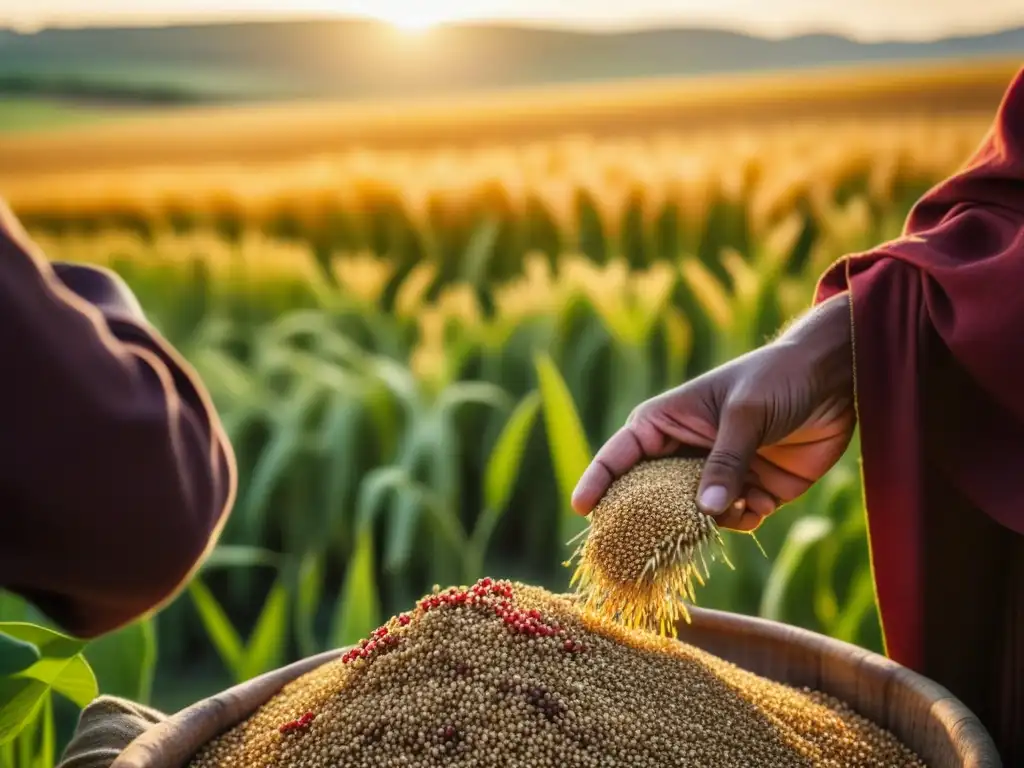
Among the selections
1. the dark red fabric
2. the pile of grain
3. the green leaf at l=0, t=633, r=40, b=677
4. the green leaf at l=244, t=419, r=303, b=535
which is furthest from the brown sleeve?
the green leaf at l=244, t=419, r=303, b=535

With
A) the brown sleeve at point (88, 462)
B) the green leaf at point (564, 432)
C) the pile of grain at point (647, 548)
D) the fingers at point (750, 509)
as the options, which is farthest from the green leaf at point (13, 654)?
the green leaf at point (564, 432)

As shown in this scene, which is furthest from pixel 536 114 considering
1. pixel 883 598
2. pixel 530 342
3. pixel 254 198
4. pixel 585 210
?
pixel 883 598

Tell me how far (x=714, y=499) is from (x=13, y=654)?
644 mm

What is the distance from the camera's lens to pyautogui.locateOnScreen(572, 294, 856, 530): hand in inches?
46.6

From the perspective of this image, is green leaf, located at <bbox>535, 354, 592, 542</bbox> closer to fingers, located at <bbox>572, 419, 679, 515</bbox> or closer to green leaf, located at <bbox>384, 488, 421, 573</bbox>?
green leaf, located at <bbox>384, 488, 421, 573</bbox>

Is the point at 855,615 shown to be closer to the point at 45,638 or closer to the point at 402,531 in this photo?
the point at 402,531

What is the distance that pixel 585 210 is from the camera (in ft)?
12.8

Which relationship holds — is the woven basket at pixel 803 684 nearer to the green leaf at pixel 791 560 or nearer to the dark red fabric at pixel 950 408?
the dark red fabric at pixel 950 408

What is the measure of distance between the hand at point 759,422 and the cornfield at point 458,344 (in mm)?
444

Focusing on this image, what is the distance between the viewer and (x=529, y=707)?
3.27 ft

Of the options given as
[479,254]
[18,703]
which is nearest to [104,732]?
[18,703]

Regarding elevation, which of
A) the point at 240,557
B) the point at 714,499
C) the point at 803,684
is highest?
the point at 714,499

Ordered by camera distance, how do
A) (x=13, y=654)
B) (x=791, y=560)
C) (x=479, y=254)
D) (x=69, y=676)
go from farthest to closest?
(x=479, y=254)
(x=791, y=560)
(x=69, y=676)
(x=13, y=654)

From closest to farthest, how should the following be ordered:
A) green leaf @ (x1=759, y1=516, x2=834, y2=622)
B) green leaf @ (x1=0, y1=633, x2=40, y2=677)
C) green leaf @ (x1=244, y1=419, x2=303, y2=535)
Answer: green leaf @ (x1=0, y1=633, x2=40, y2=677)
green leaf @ (x1=759, y1=516, x2=834, y2=622)
green leaf @ (x1=244, y1=419, x2=303, y2=535)
